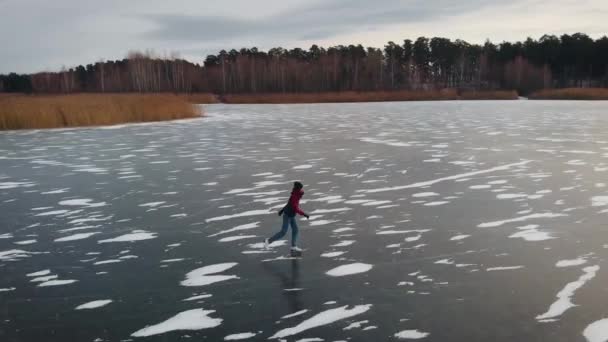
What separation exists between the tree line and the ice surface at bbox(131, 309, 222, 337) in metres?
74.1

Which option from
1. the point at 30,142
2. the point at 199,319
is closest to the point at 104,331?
the point at 199,319

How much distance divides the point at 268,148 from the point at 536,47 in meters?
87.1

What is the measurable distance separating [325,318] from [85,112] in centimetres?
2081

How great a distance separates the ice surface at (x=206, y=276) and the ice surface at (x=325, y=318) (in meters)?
0.99

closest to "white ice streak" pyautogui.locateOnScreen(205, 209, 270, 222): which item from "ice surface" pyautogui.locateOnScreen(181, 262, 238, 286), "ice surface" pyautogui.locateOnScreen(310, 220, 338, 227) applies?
"ice surface" pyautogui.locateOnScreen(310, 220, 338, 227)

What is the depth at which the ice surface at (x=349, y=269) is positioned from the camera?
427 cm

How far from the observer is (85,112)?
21984mm

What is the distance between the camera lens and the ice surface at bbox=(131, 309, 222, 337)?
325 centimetres

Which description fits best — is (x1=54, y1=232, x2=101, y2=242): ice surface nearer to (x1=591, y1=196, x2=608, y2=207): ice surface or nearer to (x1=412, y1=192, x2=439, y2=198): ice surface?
(x1=412, y1=192, x2=439, y2=198): ice surface

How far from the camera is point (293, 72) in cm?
8300

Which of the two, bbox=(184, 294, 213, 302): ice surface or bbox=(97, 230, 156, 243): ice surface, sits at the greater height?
bbox=(97, 230, 156, 243): ice surface

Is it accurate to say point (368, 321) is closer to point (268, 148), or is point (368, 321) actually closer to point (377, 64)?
point (268, 148)

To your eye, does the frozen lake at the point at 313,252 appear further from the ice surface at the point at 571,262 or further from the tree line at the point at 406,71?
the tree line at the point at 406,71

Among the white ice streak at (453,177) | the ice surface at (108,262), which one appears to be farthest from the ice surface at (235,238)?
the white ice streak at (453,177)
